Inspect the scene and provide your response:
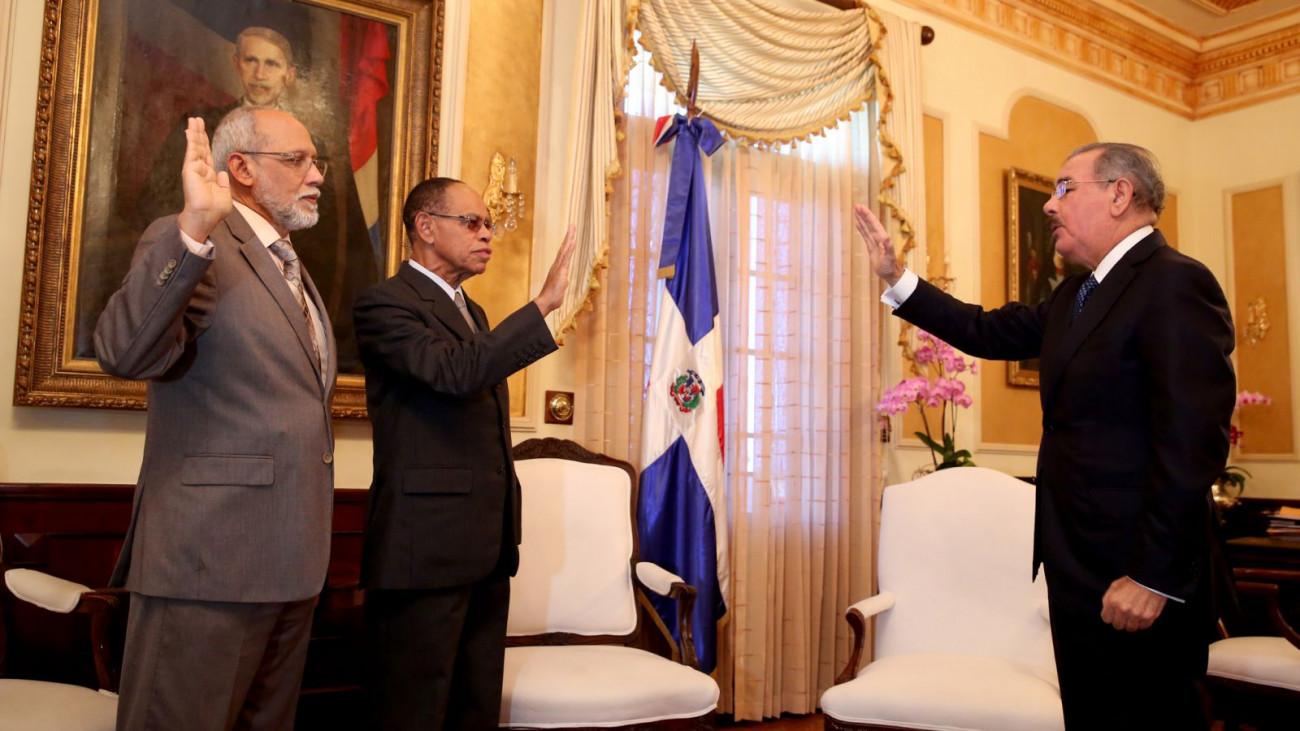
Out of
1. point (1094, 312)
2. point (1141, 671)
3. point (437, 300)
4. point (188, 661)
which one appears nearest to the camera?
point (188, 661)

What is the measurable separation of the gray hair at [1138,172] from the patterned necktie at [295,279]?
1.82m

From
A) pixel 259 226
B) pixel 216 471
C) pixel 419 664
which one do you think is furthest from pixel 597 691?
pixel 259 226

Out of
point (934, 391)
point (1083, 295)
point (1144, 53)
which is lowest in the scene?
point (934, 391)

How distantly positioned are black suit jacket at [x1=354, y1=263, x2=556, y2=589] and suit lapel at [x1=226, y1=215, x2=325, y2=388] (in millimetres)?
344

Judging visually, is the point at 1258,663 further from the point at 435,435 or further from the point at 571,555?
the point at 435,435

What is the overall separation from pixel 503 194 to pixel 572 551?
4.77 feet

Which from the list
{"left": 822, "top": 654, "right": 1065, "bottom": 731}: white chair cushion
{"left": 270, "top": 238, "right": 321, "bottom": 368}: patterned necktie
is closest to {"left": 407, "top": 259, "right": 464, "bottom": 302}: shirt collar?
{"left": 270, "top": 238, "right": 321, "bottom": 368}: patterned necktie

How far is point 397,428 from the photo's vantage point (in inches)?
96.2

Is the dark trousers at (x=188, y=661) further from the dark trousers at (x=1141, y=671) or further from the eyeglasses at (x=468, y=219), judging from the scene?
the dark trousers at (x=1141, y=671)

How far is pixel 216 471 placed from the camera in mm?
1832

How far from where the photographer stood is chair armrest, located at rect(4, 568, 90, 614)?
246 centimetres

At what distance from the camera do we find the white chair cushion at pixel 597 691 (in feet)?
8.52

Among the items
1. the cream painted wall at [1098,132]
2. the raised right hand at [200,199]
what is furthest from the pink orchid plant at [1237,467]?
the raised right hand at [200,199]

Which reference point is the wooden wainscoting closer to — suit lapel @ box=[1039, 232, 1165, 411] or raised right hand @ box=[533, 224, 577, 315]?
raised right hand @ box=[533, 224, 577, 315]
